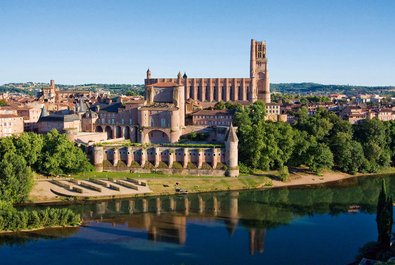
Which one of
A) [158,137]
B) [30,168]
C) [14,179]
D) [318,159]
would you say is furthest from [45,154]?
[318,159]

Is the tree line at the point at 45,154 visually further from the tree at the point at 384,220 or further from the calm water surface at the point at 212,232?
the tree at the point at 384,220

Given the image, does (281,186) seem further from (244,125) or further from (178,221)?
(178,221)

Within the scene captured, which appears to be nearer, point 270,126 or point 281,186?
point 281,186

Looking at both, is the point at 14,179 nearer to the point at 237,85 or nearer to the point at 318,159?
the point at 318,159

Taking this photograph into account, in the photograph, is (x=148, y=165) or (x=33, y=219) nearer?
(x=33, y=219)

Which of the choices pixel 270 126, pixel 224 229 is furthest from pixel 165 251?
pixel 270 126

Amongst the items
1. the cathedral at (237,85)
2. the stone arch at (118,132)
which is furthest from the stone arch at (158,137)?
the cathedral at (237,85)
